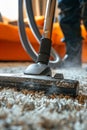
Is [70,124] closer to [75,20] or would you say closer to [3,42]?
[75,20]

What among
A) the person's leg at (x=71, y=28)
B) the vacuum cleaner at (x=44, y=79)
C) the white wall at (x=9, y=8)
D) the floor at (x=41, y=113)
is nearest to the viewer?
the floor at (x=41, y=113)

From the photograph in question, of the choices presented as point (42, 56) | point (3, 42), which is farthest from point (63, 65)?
point (42, 56)

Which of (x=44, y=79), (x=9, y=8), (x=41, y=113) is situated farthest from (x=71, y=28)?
(x=9, y=8)

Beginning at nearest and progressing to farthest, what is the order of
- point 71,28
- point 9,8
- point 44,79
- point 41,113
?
point 41,113 → point 44,79 → point 71,28 → point 9,8

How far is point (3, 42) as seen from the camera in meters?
2.13

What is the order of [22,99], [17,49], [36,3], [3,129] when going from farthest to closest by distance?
1. [36,3]
2. [17,49]
3. [22,99]
4. [3,129]

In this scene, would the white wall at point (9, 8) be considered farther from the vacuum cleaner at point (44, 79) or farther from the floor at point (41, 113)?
the floor at point (41, 113)

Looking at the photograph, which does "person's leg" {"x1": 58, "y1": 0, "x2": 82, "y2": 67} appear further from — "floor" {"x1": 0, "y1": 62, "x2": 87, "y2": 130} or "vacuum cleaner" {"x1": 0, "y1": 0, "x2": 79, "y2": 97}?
"floor" {"x1": 0, "y1": 62, "x2": 87, "y2": 130}

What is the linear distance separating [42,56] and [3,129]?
39 centimetres

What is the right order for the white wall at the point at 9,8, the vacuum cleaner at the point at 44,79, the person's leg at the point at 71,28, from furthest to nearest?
the white wall at the point at 9,8 → the person's leg at the point at 71,28 → the vacuum cleaner at the point at 44,79

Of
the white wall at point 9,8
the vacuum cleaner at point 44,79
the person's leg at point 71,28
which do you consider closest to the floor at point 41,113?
the vacuum cleaner at point 44,79

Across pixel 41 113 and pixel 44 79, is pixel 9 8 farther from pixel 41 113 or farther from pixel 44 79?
pixel 41 113

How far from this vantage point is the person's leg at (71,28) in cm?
153

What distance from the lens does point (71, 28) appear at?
160 cm
